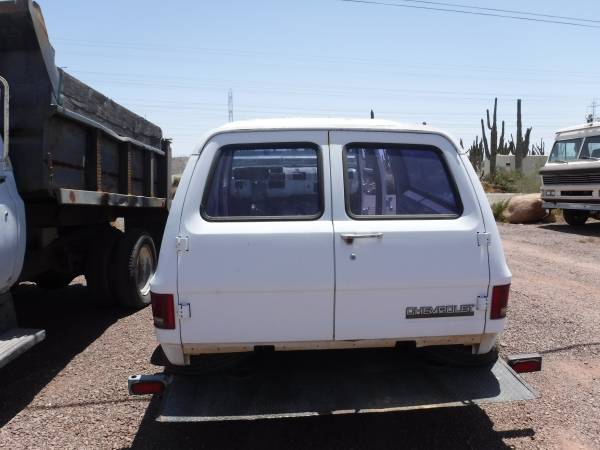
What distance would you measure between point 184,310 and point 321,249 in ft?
2.68

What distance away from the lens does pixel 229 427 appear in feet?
11.4

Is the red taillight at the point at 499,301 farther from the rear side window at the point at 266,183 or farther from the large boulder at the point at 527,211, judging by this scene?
the large boulder at the point at 527,211

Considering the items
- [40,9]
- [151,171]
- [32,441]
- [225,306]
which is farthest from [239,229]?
[151,171]

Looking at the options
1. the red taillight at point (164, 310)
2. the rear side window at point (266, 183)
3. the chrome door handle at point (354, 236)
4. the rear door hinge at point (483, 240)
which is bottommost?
the red taillight at point (164, 310)

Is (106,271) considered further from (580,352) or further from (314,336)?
(580,352)

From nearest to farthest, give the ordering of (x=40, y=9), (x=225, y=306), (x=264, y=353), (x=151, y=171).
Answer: (x=225, y=306)
(x=264, y=353)
(x=40, y=9)
(x=151, y=171)

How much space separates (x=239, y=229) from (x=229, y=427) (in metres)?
1.40

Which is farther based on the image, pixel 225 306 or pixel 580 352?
pixel 580 352

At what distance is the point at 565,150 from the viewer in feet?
48.2

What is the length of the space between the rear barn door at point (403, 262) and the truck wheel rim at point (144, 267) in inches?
150

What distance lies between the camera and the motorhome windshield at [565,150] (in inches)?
561

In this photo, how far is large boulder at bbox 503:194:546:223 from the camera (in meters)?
16.5

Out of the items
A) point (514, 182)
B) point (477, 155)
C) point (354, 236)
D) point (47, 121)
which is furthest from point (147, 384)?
point (477, 155)

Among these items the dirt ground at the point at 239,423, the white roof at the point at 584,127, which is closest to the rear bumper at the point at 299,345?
the dirt ground at the point at 239,423
